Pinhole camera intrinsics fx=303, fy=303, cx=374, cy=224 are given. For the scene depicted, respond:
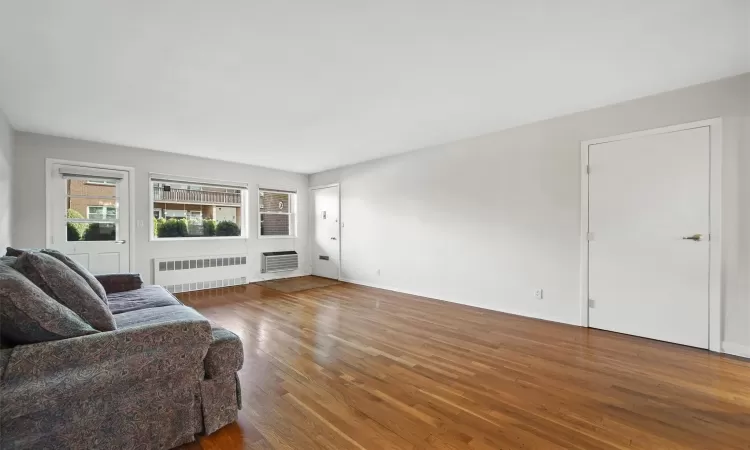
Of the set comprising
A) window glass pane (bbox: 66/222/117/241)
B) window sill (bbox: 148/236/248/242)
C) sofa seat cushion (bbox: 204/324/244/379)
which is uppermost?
window glass pane (bbox: 66/222/117/241)

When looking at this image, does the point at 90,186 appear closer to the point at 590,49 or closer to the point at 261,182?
the point at 261,182

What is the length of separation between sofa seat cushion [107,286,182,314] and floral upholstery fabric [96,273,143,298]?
0.36 feet

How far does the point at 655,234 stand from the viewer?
3031mm

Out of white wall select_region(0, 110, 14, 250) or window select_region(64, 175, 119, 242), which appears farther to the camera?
window select_region(64, 175, 119, 242)

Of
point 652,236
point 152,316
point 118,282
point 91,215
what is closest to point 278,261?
point 91,215

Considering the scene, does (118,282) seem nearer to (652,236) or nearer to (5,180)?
(5,180)

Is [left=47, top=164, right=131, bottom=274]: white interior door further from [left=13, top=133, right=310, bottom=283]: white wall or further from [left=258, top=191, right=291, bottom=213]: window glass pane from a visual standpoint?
[left=258, top=191, right=291, bottom=213]: window glass pane

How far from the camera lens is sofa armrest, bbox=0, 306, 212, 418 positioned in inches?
48.4

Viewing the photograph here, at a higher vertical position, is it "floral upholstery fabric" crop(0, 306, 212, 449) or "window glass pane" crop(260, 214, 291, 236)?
"window glass pane" crop(260, 214, 291, 236)

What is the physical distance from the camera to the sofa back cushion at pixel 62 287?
160 centimetres

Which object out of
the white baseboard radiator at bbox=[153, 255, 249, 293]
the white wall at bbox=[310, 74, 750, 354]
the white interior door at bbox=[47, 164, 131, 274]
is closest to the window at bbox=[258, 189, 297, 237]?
the white baseboard radiator at bbox=[153, 255, 249, 293]

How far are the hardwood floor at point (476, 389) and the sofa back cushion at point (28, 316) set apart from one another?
0.87 m

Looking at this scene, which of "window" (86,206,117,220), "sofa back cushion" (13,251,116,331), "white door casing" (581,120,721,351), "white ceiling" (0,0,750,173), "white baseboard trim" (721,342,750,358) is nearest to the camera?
"sofa back cushion" (13,251,116,331)

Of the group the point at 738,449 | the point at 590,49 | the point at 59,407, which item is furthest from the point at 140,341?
the point at 590,49
